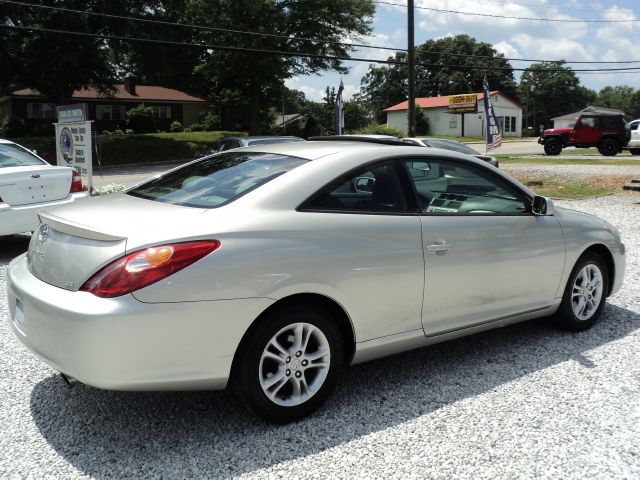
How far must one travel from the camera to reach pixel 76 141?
11.0m

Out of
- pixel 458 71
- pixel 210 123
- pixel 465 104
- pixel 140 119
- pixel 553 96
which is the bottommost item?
pixel 210 123

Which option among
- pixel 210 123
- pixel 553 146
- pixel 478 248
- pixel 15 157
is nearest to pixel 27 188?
pixel 15 157

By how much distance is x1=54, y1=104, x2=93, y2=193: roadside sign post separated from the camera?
410 inches

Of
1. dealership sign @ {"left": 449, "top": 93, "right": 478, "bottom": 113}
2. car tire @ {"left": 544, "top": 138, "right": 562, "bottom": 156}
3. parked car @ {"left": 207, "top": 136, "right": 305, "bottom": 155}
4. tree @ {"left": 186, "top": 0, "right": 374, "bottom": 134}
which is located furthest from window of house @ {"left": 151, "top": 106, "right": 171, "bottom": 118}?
parked car @ {"left": 207, "top": 136, "right": 305, "bottom": 155}

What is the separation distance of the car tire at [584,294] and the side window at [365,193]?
1.87 m

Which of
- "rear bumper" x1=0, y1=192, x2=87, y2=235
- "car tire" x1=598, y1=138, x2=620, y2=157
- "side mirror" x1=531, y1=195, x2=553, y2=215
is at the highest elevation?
"car tire" x1=598, y1=138, x2=620, y2=157

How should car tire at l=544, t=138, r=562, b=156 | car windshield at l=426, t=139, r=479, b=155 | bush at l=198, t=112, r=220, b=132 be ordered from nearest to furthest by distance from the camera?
car windshield at l=426, t=139, r=479, b=155, car tire at l=544, t=138, r=562, b=156, bush at l=198, t=112, r=220, b=132

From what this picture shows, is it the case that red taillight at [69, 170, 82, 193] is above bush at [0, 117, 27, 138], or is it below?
below

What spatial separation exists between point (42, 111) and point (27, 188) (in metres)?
45.6

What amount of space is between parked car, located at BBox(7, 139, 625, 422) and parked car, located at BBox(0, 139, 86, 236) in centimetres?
404

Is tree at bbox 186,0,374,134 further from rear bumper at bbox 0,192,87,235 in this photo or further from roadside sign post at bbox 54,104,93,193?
rear bumper at bbox 0,192,87,235

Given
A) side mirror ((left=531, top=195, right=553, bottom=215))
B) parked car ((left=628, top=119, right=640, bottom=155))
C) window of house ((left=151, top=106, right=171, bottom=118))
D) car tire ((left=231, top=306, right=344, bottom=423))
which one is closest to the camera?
car tire ((left=231, top=306, right=344, bottom=423))

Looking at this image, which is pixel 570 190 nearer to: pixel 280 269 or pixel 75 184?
pixel 75 184

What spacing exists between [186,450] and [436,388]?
162 centimetres
